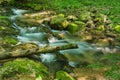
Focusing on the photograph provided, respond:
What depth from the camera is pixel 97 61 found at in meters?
12.0

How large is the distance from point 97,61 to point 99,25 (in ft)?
18.1

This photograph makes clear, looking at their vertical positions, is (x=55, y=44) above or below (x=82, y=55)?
above

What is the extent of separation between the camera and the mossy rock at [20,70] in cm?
848

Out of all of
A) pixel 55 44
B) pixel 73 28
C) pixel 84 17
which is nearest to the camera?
pixel 55 44

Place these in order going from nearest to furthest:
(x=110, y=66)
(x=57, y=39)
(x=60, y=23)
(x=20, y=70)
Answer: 1. (x=20, y=70)
2. (x=110, y=66)
3. (x=57, y=39)
4. (x=60, y=23)

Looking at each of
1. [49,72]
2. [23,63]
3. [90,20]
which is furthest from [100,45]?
[23,63]

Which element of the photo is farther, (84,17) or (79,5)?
(79,5)

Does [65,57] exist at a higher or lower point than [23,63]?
lower

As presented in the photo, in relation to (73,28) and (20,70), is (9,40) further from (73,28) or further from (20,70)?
(73,28)

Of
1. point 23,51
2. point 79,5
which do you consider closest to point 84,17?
point 79,5

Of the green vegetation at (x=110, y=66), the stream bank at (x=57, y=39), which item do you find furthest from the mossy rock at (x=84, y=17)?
the green vegetation at (x=110, y=66)

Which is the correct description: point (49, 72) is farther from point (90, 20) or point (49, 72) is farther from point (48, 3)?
point (48, 3)

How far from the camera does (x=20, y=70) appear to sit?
8719mm

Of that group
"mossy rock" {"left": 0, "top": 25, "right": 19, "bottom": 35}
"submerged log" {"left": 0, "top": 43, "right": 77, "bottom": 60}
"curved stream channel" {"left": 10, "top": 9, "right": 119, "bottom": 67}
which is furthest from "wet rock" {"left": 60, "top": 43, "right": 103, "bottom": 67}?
"mossy rock" {"left": 0, "top": 25, "right": 19, "bottom": 35}
